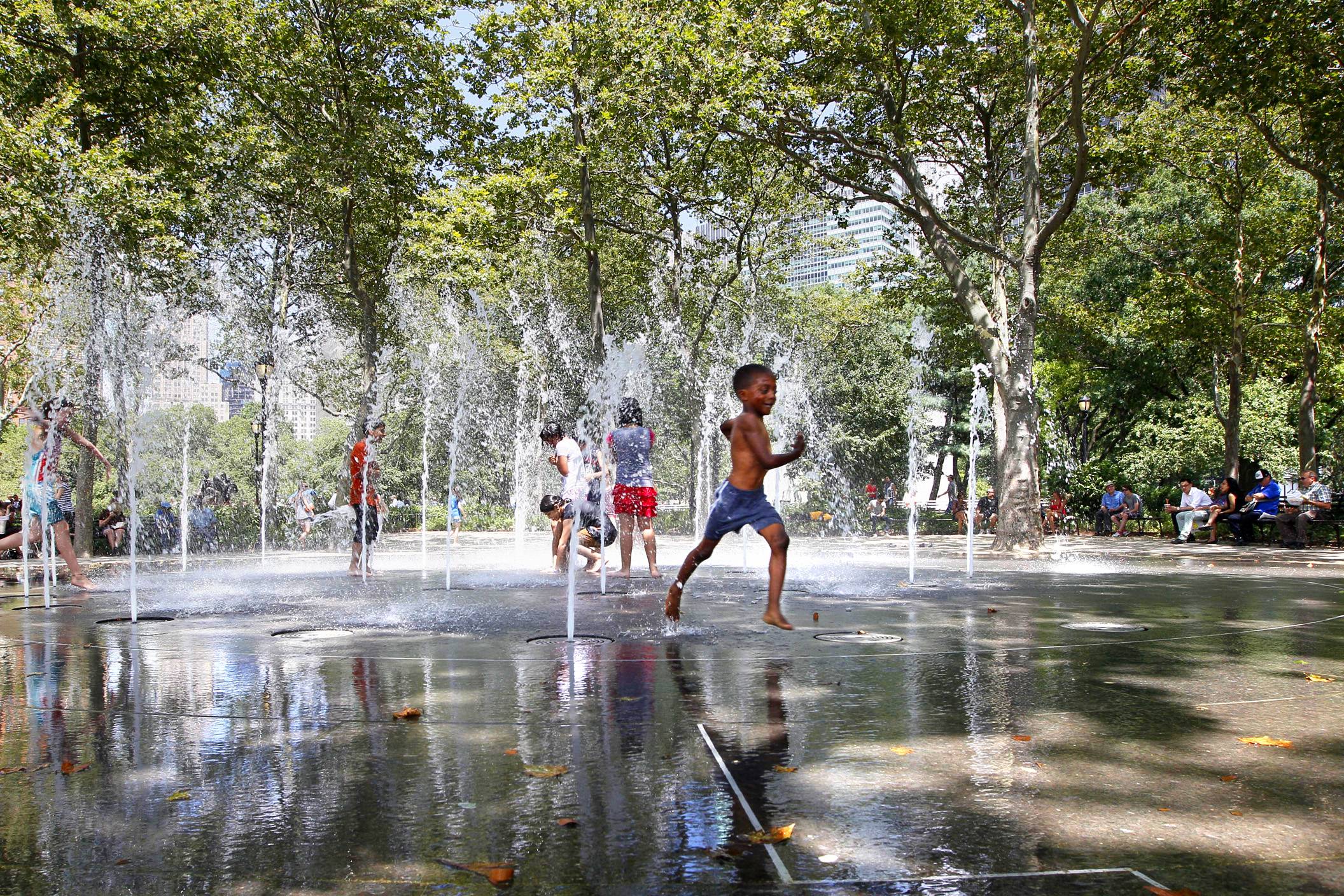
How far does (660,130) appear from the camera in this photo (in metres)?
24.6

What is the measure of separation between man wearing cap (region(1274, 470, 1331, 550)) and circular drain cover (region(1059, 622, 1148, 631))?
13.1 meters

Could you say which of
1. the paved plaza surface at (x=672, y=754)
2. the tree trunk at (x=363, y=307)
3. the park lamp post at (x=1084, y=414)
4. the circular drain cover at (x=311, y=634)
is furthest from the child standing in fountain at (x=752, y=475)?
the park lamp post at (x=1084, y=414)

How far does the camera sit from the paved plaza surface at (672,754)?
9.60 ft

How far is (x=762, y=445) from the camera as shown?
21.7ft

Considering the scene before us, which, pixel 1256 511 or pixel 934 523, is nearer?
pixel 1256 511

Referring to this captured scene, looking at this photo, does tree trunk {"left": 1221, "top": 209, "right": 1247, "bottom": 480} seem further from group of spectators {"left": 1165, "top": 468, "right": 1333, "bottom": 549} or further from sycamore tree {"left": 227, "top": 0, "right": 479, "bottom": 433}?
sycamore tree {"left": 227, "top": 0, "right": 479, "bottom": 433}

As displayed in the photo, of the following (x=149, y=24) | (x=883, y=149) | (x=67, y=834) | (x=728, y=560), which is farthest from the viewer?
(x=883, y=149)

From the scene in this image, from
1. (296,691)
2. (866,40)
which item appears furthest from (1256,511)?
(296,691)

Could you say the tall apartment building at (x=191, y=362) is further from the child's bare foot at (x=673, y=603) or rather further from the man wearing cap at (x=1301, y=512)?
the man wearing cap at (x=1301, y=512)

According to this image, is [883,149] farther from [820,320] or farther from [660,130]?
[820,320]

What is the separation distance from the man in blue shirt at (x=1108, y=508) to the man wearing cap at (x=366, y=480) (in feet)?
64.5

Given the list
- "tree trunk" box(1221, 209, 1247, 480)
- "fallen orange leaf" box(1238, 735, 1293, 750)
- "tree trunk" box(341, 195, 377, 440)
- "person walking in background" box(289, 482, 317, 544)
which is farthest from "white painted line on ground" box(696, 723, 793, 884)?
"person walking in background" box(289, 482, 317, 544)

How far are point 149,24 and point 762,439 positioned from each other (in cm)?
1682

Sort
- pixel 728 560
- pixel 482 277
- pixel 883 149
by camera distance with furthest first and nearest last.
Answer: pixel 482 277, pixel 883 149, pixel 728 560
